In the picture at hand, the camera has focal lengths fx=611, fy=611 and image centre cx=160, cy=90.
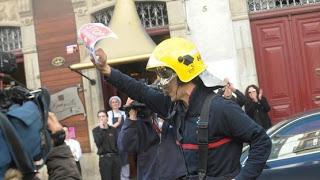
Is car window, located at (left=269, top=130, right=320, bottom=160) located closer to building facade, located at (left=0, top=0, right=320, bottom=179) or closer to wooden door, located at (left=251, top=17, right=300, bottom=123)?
building facade, located at (left=0, top=0, right=320, bottom=179)

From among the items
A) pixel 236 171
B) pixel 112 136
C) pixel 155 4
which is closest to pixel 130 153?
pixel 236 171

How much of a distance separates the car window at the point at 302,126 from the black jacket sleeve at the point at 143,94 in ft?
11.3

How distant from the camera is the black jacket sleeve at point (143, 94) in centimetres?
412

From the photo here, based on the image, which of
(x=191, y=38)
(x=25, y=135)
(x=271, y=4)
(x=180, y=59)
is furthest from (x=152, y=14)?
(x=25, y=135)

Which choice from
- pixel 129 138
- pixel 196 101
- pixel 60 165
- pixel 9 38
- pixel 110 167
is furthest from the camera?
pixel 9 38

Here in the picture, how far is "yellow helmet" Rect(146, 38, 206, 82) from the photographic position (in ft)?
12.3

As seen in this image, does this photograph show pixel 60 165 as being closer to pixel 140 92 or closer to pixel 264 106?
pixel 140 92

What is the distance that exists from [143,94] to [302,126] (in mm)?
3567

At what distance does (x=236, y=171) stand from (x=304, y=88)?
9.41m

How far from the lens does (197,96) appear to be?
375 centimetres

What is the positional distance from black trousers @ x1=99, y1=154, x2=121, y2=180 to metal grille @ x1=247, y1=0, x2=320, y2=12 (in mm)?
4636

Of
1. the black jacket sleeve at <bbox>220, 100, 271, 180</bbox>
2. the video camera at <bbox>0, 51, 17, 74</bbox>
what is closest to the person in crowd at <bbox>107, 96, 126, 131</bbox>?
the black jacket sleeve at <bbox>220, 100, 271, 180</bbox>

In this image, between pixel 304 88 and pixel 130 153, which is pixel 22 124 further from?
pixel 304 88

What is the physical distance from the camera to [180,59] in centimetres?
375
